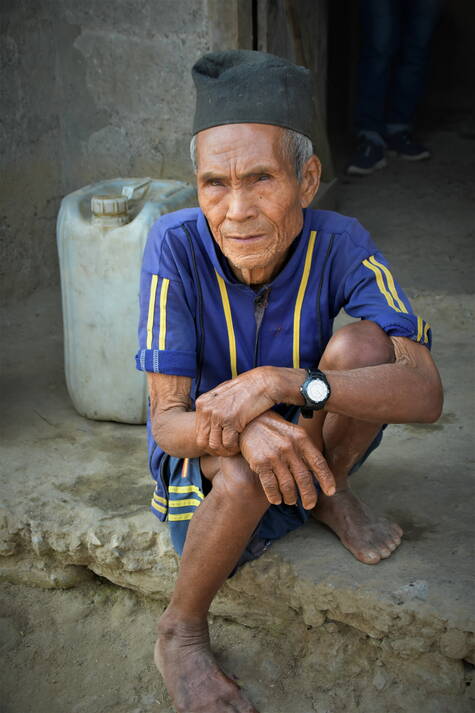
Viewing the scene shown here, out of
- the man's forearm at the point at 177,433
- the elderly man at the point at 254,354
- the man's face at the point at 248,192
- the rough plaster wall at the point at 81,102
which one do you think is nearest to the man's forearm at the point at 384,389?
the elderly man at the point at 254,354

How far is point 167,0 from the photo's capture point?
11.5 feet

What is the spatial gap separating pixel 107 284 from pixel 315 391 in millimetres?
1288

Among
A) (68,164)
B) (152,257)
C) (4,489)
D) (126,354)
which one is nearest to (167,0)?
(68,164)

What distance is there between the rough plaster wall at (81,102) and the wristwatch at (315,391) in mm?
2080

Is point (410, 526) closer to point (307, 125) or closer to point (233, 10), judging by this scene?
point (307, 125)

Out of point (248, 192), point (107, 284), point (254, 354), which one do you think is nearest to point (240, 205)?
point (248, 192)

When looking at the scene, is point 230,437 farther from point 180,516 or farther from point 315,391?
point 180,516

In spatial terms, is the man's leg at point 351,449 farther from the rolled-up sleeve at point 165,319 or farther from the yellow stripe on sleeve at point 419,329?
the rolled-up sleeve at point 165,319

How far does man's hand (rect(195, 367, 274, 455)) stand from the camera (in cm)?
188

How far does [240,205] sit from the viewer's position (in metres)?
1.99

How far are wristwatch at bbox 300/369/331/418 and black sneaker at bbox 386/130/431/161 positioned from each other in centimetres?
465

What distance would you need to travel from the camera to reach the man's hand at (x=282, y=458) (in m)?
1.85

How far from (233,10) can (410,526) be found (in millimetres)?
2287

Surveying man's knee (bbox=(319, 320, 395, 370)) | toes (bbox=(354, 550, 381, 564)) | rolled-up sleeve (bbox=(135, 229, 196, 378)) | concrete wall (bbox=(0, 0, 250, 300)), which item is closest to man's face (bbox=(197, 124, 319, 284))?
rolled-up sleeve (bbox=(135, 229, 196, 378))
